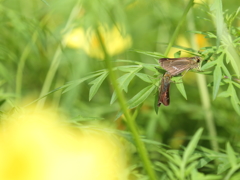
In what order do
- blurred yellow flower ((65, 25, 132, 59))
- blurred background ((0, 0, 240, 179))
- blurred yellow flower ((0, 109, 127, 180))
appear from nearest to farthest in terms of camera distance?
1. blurred yellow flower ((0, 109, 127, 180))
2. blurred background ((0, 0, 240, 179))
3. blurred yellow flower ((65, 25, 132, 59))

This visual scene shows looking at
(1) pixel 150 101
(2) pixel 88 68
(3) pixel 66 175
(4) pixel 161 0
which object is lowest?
(3) pixel 66 175

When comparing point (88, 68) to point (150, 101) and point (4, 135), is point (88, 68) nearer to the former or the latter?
point (150, 101)

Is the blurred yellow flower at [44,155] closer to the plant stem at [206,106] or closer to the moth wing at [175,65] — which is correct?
the moth wing at [175,65]

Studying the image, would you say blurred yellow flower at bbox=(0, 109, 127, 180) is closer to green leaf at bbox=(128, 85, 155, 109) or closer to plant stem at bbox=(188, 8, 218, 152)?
green leaf at bbox=(128, 85, 155, 109)

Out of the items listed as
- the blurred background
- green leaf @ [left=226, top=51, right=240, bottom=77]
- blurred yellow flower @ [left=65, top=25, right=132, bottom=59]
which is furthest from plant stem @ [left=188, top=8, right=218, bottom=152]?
green leaf @ [left=226, top=51, right=240, bottom=77]

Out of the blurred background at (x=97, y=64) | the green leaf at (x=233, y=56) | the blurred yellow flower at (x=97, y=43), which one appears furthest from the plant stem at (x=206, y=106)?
the green leaf at (x=233, y=56)

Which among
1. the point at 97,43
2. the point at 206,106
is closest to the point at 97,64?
the point at 97,43

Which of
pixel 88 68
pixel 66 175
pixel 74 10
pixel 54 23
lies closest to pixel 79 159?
pixel 66 175
